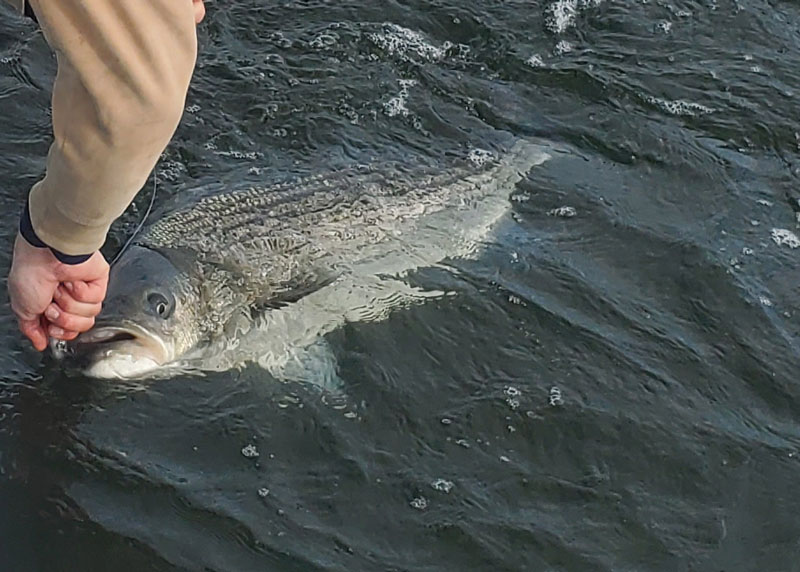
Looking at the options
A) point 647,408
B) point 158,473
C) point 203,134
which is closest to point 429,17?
point 203,134

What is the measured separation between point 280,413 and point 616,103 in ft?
11.9

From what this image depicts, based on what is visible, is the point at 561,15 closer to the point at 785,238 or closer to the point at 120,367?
the point at 785,238

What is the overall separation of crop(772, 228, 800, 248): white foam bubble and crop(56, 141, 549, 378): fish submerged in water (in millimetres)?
1530

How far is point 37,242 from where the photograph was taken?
3.18 m

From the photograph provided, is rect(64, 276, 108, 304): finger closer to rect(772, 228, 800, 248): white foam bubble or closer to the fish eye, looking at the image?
the fish eye

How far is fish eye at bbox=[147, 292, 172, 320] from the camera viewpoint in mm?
5168

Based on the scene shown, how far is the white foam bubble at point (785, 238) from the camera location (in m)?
6.33

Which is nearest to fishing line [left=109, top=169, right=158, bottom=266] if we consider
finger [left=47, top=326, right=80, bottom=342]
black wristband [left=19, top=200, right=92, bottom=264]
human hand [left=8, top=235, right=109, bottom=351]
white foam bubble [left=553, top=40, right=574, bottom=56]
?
finger [left=47, top=326, right=80, bottom=342]

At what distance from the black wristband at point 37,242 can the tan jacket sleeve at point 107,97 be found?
11 cm

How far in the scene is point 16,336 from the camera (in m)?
5.25

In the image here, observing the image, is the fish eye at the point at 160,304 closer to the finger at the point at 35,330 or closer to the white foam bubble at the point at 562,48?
the finger at the point at 35,330

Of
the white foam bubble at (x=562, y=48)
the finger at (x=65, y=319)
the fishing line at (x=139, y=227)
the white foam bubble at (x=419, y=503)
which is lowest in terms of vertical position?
the fishing line at (x=139, y=227)

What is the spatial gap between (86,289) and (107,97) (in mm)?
989


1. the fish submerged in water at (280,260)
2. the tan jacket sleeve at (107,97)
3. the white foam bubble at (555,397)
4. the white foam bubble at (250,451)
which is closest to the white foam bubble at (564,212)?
the fish submerged in water at (280,260)
